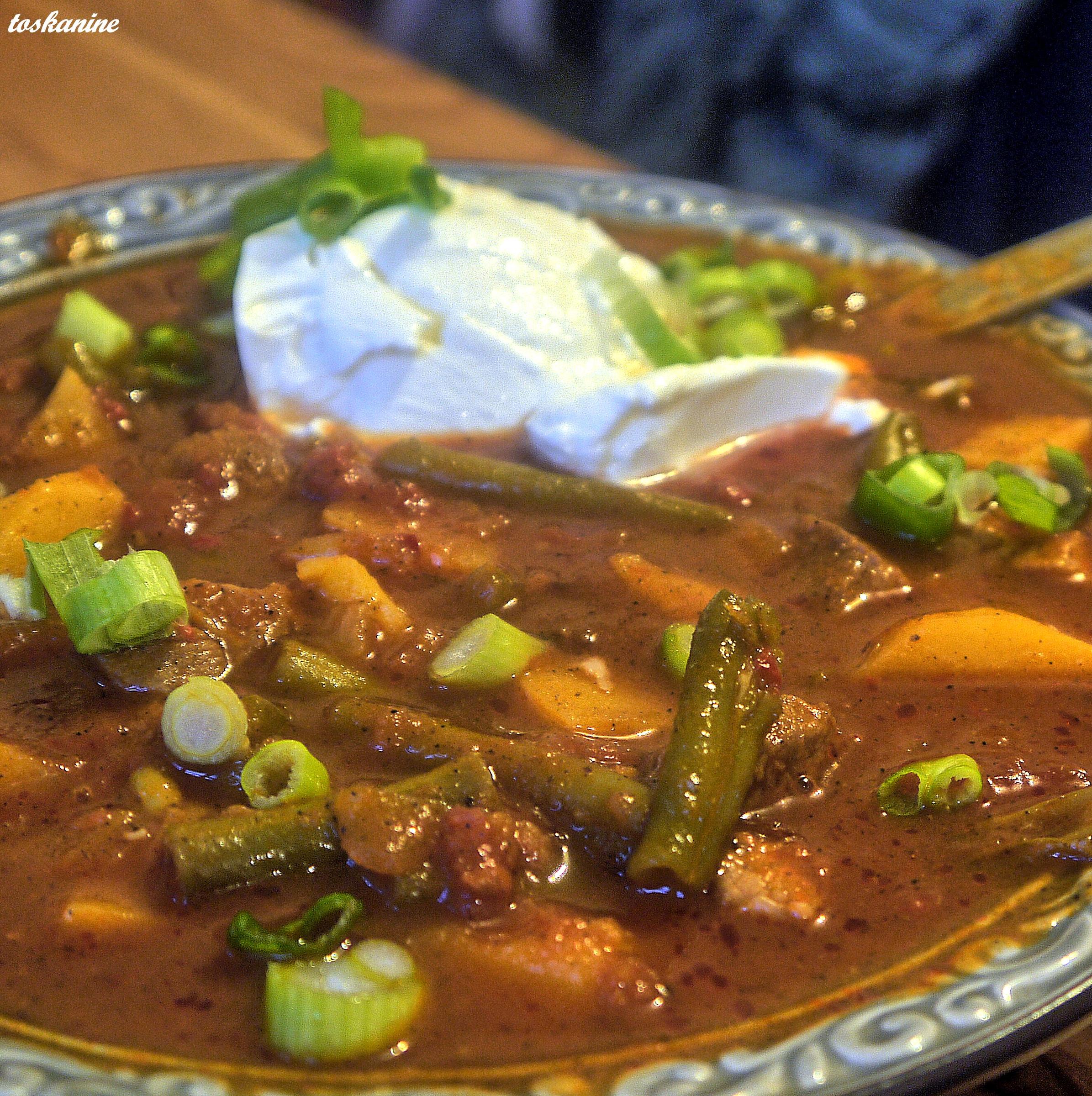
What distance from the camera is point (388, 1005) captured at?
186 centimetres

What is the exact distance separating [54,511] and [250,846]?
1258mm

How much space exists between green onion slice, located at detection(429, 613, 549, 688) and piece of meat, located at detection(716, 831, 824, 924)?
627 mm

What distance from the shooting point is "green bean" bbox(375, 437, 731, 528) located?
3.18m

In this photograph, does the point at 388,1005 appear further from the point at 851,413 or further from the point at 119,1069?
the point at 851,413

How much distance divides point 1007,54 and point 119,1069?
227 inches

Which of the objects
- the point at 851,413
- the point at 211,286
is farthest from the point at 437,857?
the point at 211,286

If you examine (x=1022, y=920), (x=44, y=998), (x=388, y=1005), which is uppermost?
(x=1022, y=920)

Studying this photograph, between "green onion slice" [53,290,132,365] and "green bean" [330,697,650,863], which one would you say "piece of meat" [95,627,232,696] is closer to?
"green bean" [330,697,650,863]

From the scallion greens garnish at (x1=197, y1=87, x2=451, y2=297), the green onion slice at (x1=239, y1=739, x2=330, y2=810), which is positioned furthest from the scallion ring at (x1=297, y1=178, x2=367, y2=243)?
the green onion slice at (x1=239, y1=739, x2=330, y2=810)

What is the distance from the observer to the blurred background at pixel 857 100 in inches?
218

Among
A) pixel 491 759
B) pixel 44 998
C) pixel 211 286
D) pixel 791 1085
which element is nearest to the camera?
pixel 791 1085

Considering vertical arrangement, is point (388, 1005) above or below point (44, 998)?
above

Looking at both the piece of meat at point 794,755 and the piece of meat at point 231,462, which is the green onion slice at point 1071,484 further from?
the piece of meat at point 231,462

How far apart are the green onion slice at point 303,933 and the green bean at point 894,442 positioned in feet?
6.82
